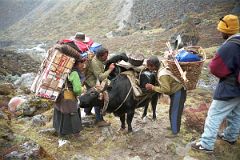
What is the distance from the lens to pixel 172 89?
21.3 feet

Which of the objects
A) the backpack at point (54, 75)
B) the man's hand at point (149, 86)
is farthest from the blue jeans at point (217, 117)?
the backpack at point (54, 75)

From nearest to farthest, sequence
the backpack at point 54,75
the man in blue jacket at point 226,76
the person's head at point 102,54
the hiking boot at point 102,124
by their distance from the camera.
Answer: the man in blue jacket at point 226,76, the backpack at point 54,75, the person's head at point 102,54, the hiking boot at point 102,124

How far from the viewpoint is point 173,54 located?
632 centimetres

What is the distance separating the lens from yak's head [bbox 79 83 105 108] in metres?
6.14

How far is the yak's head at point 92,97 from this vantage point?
6.14 meters

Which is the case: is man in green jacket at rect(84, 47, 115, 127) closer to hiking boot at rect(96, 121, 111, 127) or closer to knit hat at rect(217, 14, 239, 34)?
hiking boot at rect(96, 121, 111, 127)

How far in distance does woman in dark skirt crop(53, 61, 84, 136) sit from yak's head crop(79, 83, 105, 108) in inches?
5.6

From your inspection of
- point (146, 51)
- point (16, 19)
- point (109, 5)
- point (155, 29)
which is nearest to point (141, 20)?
point (155, 29)

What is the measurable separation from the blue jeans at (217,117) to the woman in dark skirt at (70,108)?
234 centimetres

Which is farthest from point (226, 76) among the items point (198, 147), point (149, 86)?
point (198, 147)

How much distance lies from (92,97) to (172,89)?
155 cm

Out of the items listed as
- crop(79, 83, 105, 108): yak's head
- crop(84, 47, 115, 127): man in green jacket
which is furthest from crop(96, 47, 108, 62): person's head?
crop(79, 83, 105, 108): yak's head

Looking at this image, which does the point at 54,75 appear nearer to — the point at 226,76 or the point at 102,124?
the point at 102,124

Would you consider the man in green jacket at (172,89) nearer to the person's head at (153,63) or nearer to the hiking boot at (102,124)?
the person's head at (153,63)
